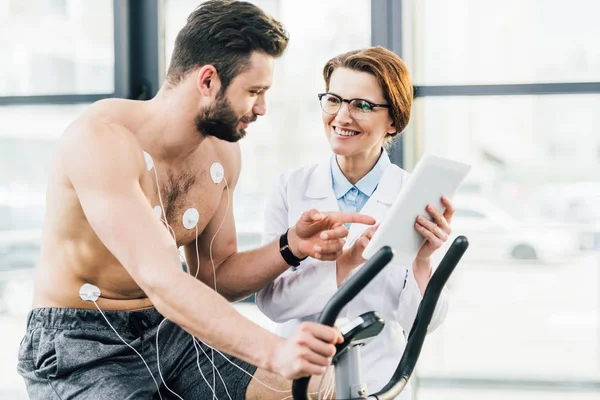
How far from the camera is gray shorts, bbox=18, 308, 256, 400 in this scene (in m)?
1.83

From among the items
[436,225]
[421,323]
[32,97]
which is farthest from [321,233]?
[32,97]

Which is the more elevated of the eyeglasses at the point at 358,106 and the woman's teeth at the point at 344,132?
the eyeglasses at the point at 358,106

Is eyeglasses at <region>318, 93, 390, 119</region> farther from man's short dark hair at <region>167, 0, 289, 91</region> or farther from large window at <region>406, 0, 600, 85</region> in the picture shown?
large window at <region>406, 0, 600, 85</region>

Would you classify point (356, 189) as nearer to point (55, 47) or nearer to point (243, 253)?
point (243, 253)

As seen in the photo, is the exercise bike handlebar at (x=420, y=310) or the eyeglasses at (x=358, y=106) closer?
the exercise bike handlebar at (x=420, y=310)

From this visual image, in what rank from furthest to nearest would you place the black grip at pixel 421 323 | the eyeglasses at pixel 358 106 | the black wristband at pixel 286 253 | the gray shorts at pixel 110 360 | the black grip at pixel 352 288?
1. the eyeglasses at pixel 358 106
2. the black wristband at pixel 286 253
3. the gray shorts at pixel 110 360
4. the black grip at pixel 421 323
5. the black grip at pixel 352 288

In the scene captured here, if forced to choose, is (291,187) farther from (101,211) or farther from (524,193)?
(524,193)

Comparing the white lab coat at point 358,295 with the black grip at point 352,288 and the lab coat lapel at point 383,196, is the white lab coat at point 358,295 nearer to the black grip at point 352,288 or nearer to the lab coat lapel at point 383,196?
the lab coat lapel at point 383,196

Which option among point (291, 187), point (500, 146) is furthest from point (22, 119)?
point (500, 146)

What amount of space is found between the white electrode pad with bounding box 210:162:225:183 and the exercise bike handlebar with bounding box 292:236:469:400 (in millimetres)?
758

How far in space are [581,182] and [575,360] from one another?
0.69 metres

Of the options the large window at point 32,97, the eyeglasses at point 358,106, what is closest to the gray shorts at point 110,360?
the eyeglasses at point 358,106

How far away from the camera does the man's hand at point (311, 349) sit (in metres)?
1.38

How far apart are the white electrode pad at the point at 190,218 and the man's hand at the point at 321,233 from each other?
263mm
